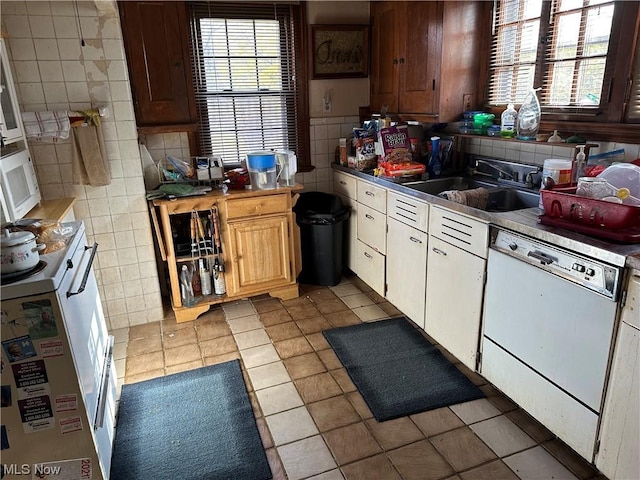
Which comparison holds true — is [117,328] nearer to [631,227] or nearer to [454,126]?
[454,126]

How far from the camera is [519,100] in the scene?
271 centimetres

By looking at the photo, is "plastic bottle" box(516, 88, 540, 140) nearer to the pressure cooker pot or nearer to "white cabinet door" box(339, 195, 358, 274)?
"white cabinet door" box(339, 195, 358, 274)

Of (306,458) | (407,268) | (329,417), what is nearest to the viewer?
(306,458)

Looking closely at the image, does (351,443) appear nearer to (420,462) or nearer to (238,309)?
(420,462)

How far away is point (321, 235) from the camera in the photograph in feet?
11.1

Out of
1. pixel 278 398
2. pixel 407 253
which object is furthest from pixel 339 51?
pixel 278 398

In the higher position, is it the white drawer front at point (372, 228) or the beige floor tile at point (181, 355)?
the white drawer front at point (372, 228)

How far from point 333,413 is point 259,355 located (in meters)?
0.68

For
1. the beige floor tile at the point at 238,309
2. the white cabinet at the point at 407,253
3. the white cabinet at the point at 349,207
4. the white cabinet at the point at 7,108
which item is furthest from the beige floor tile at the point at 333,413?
the white cabinet at the point at 7,108

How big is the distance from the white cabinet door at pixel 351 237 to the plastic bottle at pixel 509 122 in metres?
1.21

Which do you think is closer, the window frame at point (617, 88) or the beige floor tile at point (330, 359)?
the window frame at point (617, 88)

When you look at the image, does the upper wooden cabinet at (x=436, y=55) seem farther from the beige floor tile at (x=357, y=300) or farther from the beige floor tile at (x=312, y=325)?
the beige floor tile at (x=312, y=325)

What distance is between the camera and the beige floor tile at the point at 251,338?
2771mm

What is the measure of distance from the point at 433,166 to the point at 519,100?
2.12ft
